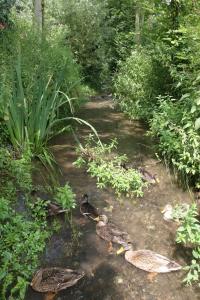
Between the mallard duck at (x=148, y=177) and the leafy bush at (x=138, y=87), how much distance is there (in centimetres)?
202

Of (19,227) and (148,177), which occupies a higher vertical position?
(19,227)

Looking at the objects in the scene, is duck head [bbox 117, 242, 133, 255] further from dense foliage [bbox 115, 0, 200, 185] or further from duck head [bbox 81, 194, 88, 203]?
dense foliage [bbox 115, 0, 200, 185]

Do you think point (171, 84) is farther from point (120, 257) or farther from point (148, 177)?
point (120, 257)

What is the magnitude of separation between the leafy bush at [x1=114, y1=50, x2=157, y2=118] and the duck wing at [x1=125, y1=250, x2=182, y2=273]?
376 cm

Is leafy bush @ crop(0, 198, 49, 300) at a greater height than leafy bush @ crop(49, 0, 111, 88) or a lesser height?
lesser

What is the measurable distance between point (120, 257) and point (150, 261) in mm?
278

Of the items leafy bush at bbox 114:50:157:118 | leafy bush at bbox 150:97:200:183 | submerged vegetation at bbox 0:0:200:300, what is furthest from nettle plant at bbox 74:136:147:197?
leafy bush at bbox 114:50:157:118

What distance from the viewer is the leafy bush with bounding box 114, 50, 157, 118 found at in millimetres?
6992

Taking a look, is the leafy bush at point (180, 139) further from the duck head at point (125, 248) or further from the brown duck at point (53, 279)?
the brown duck at point (53, 279)

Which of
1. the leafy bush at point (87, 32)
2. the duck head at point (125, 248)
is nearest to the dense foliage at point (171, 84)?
the duck head at point (125, 248)

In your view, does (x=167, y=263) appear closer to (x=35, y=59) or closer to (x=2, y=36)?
(x=35, y=59)

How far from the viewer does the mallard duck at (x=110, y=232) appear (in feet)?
11.2

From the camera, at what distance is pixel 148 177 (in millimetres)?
4719

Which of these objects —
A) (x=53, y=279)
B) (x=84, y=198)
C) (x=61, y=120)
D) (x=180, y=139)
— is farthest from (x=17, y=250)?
(x=61, y=120)
